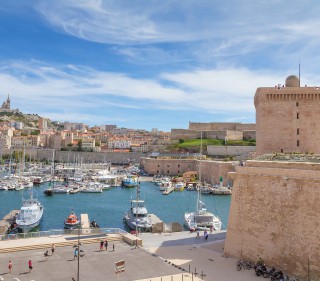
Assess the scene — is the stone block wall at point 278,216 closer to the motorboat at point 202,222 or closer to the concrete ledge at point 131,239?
the concrete ledge at point 131,239

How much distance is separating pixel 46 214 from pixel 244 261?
72.5 ft

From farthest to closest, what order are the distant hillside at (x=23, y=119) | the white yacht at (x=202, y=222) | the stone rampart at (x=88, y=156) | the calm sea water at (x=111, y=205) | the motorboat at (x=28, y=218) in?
the distant hillside at (x=23, y=119) → the stone rampart at (x=88, y=156) → the calm sea water at (x=111, y=205) → the motorboat at (x=28, y=218) → the white yacht at (x=202, y=222)

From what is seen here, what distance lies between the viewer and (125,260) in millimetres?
15164

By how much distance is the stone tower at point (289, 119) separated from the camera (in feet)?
65.6

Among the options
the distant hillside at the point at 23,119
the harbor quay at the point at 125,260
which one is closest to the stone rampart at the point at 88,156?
the distant hillside at the point at 23,119

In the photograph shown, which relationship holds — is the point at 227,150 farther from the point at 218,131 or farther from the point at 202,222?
the point at 202,222

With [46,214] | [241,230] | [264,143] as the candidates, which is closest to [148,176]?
[46,214]

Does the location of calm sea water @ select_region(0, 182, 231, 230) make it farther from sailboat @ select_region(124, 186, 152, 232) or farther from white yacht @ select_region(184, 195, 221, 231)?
white yacht @ select_region(184, 195, 221, 231)

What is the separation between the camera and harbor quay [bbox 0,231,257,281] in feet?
44.1

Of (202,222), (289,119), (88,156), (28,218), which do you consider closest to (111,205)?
(28,218)

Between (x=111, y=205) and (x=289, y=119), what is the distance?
22705mm

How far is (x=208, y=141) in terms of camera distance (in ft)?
289

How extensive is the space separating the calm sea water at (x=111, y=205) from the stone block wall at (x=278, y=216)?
13016 mm

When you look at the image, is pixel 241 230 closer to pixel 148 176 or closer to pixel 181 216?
pixel 181 216
